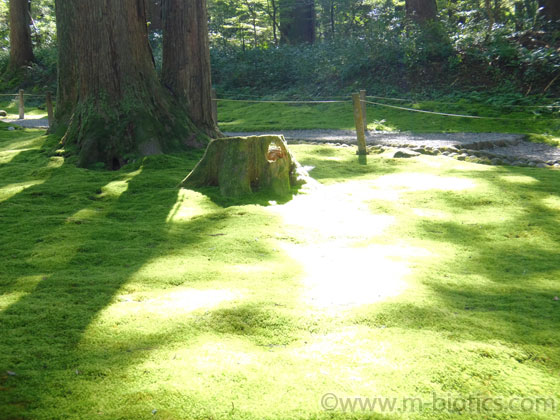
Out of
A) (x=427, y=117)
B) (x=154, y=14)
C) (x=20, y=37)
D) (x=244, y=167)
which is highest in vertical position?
(x=154, y=14)

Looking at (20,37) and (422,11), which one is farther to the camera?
(20,37)

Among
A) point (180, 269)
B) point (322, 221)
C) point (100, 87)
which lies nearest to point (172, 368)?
point (180, 269)

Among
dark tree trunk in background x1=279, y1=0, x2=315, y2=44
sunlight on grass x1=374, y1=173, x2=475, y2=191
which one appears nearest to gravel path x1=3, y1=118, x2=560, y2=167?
sunlight on grass x1=374, y1=173, x2=475, y2=191

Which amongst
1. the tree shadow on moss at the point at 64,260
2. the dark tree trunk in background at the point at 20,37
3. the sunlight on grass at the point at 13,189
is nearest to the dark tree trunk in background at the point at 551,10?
the tree shadow on moss at the point at 64,260

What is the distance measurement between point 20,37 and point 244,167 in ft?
60.9

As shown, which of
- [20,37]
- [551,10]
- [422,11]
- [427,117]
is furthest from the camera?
[20,37]

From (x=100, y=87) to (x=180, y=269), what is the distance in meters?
4.74

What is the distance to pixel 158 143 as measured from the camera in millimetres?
7695

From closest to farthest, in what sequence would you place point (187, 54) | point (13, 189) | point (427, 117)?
point (13, 189) < point (187, 54) < point (427, 117)

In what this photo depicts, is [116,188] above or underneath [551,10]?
underneath

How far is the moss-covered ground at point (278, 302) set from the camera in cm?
223

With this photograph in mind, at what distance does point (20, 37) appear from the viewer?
67.9 feet

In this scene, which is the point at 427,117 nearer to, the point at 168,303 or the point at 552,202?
the point at 552,202

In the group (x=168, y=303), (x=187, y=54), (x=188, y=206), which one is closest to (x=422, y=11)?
(x=187, y=54)
